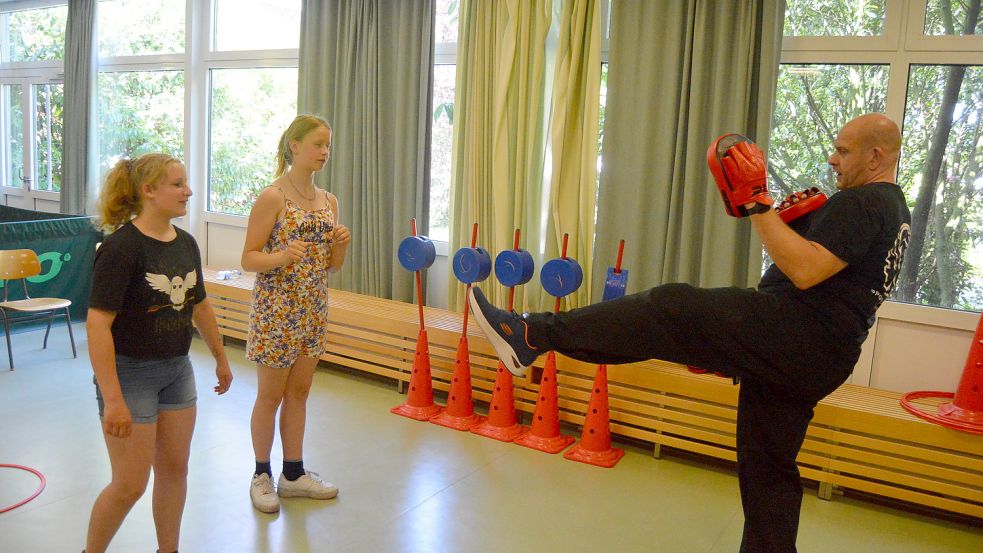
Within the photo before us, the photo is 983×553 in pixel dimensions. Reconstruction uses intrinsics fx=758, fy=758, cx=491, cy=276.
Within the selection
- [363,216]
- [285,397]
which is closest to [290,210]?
[285,397]

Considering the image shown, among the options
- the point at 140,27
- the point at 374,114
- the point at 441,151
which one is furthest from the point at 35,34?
the point at 441,151

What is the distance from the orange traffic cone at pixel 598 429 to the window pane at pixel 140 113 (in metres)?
5.11

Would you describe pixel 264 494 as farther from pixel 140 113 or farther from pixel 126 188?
pixel 140 113

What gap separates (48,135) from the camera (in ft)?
28.4

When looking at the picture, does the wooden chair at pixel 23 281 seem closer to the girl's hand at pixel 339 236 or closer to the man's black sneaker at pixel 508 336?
the girl's hand at pixel 339 236

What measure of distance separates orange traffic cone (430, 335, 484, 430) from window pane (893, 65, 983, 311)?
2.38 metres

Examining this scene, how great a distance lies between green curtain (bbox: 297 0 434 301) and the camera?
533 cm

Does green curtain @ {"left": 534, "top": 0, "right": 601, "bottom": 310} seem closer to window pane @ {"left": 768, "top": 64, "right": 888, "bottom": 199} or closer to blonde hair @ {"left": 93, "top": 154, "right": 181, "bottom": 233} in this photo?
window pane @ {"left": 768, "top": 64, "right": 888, "bottom": 199}

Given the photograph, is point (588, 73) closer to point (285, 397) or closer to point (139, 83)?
point (285, 397)

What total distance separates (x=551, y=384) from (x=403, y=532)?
131 centimetres

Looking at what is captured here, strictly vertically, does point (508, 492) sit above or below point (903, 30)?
below

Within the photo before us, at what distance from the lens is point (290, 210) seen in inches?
111

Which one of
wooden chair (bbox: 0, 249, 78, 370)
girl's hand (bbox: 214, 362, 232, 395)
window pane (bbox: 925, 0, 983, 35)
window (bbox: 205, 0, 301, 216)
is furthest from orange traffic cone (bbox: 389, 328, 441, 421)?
window pane (bbox: 925, 0, 983, 35)

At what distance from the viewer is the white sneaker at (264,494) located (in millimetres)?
3045
